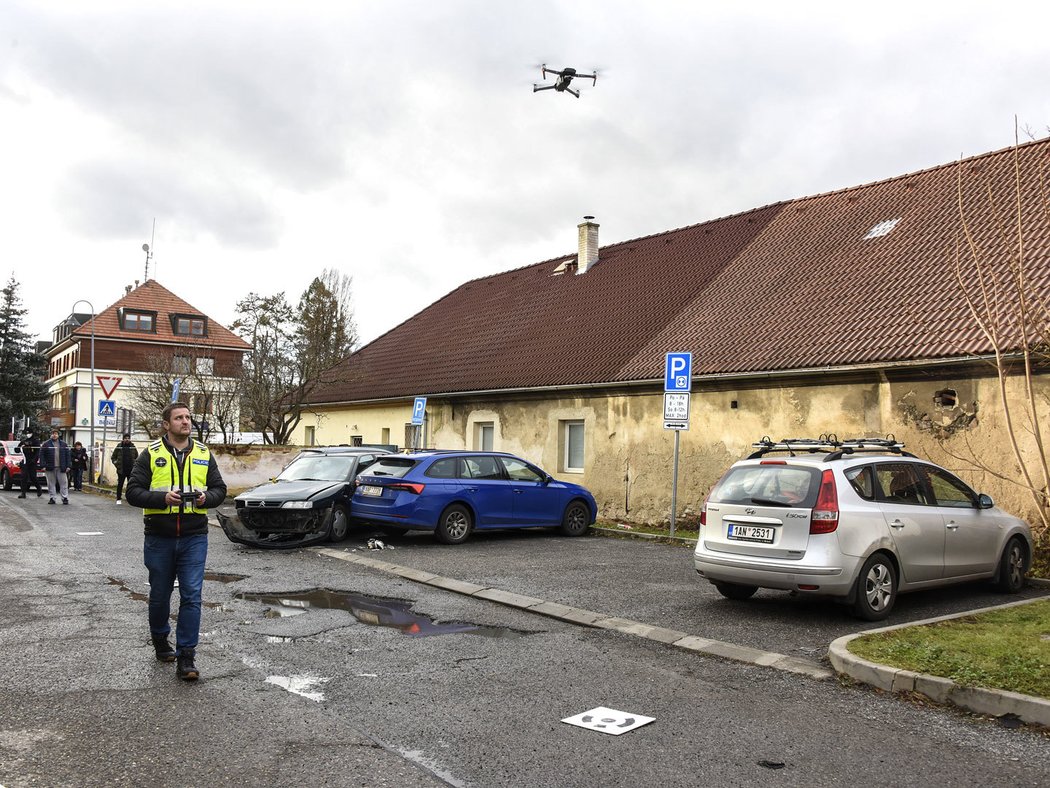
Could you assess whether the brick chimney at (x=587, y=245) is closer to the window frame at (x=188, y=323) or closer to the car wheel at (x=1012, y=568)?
the car wheel at (x=1012, y=568)

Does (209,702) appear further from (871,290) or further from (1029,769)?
(871,290)

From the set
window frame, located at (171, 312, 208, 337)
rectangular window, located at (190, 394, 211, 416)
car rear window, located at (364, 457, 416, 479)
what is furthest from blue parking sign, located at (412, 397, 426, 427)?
window frame, located at (171, 312, 208, 337)

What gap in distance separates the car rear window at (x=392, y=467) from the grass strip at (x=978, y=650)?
27.3 ft

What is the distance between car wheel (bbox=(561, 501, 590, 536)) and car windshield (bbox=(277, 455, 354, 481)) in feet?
12.8

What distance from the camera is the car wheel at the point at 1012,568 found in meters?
10.1

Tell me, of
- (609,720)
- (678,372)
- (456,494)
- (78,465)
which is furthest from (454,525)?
(78,465)

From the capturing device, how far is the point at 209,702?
5.63m

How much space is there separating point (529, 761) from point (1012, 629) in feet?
16.4

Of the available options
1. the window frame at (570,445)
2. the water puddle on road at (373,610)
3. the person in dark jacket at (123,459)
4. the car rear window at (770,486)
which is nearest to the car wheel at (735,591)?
the car rear window at (770,486)

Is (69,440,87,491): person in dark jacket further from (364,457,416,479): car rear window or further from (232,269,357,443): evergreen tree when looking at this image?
(364,457,416,479): car rear window

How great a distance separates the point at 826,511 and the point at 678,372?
6736mm

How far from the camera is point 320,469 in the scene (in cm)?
1516

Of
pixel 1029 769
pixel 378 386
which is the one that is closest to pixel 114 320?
pixel 378 386

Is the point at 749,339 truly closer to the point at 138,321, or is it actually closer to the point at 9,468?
the point at 9,468
